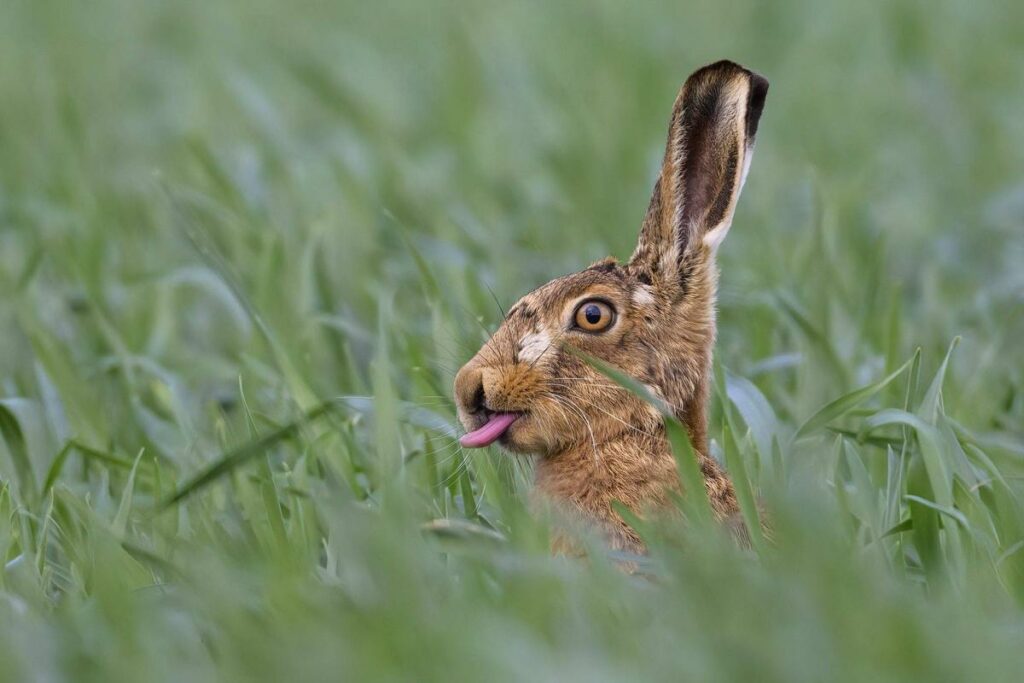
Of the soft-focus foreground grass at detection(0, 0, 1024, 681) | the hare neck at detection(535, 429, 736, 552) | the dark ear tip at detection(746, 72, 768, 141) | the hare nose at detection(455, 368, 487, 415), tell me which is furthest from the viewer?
the dark ear tip at detection(746, 72, 768, 141)

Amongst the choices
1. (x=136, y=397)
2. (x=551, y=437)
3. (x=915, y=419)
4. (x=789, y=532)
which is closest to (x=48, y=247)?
→ (x=136, y=397)

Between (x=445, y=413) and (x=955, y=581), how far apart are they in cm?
128

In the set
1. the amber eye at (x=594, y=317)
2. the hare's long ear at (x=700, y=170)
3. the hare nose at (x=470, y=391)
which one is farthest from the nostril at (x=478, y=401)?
the hare's long ear at (x=700, y=170)

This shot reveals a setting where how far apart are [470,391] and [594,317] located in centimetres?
29

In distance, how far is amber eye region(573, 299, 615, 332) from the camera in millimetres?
3361

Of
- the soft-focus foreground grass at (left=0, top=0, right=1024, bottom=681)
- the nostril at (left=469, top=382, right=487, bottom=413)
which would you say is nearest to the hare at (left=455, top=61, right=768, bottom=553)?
the nostril at (left=469, top=382, right=487, bottom=413)

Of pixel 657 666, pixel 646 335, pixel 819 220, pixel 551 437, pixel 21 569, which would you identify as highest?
pixel 819 220

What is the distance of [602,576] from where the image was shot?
2811 mm

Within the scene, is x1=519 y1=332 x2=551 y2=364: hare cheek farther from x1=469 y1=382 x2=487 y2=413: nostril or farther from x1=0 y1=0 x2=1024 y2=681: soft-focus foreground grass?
x1=0 y1=0 x2=1024 y2=681: soft-focus foreground grass

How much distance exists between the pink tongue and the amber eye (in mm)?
229

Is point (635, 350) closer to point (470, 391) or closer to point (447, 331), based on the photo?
point (470, 391)

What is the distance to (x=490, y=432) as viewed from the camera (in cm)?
328

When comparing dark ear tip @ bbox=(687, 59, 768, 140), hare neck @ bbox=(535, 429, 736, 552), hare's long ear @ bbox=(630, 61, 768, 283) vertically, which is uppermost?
dark ear tip @ bbox=(687, 59, 768, 140)

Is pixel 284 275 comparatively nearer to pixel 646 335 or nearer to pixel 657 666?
pixel 646 335
